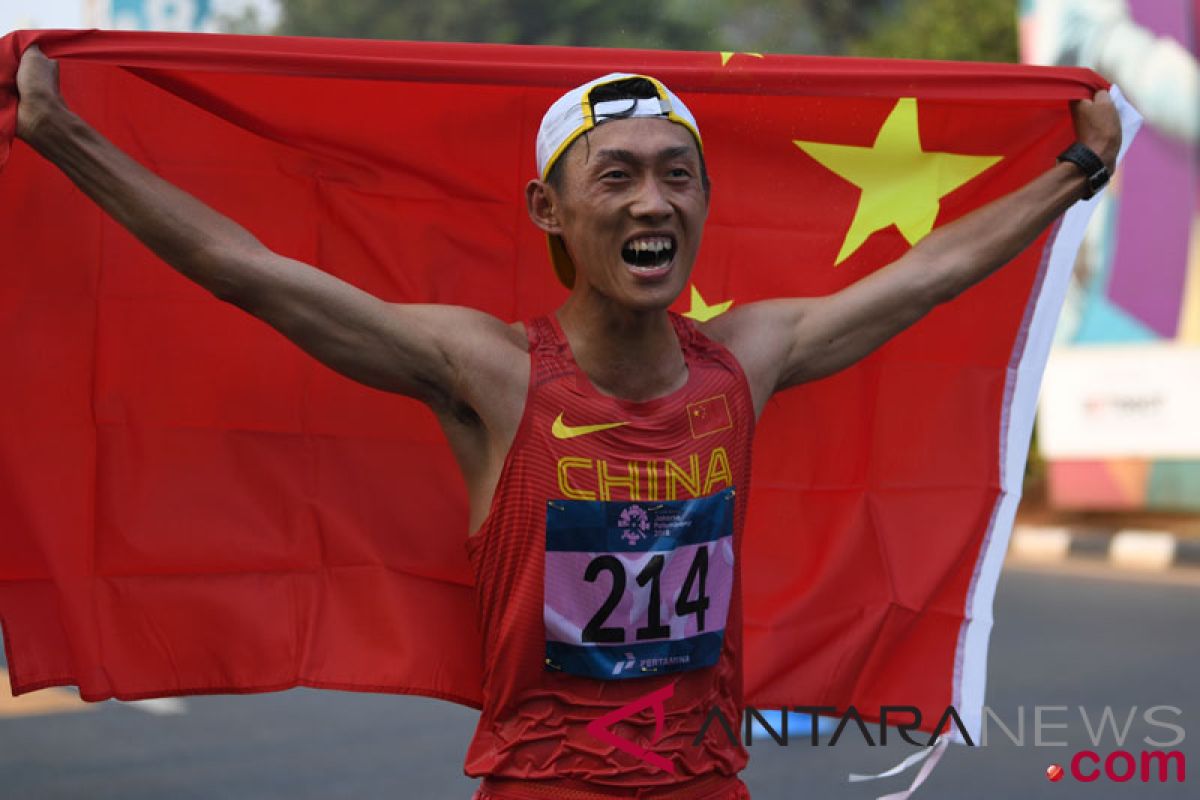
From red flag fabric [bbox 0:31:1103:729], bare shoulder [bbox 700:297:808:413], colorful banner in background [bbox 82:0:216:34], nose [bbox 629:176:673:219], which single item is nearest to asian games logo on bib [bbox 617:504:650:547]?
bare shoulder [bbox 700:297:808:413]

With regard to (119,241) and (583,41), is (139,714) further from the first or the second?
(583,41)

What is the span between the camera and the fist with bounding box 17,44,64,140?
3.30 meters

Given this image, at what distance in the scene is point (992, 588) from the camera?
14.7 feet

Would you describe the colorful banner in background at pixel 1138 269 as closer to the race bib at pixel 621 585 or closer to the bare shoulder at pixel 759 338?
the bare shoulder at pixel 759 338

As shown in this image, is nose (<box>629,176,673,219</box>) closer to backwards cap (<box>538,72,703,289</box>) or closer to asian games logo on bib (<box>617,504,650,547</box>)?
backwards cap (<box>538,72,703,289</box>)

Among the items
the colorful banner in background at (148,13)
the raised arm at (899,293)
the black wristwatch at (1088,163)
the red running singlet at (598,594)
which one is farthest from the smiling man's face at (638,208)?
the colorful banner in background at (148,13)

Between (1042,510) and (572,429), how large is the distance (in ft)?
50.7

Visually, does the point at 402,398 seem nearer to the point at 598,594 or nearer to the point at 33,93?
the point at 598,594

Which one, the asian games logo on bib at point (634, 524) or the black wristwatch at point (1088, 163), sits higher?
the black wristwatch at point (1088, 163)

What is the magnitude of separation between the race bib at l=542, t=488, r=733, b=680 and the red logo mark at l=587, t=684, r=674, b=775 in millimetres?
48

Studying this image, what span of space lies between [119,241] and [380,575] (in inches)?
37.7

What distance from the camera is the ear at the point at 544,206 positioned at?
3.47m

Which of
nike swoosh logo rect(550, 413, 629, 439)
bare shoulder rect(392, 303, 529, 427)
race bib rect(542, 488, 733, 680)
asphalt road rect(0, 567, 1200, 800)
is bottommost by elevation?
asphalt road rect(0, 567, 1200, 800)

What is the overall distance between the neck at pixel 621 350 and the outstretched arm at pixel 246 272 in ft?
0.64
